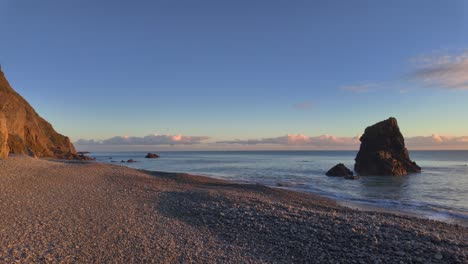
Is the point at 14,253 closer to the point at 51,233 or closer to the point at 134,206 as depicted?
the point at 51,233

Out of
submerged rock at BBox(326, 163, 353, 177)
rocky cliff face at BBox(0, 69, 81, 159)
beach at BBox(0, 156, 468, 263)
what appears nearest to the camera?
beach at BBox(0, 156, 468, 263)

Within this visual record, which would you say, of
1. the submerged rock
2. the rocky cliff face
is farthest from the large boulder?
the rocky cliff face

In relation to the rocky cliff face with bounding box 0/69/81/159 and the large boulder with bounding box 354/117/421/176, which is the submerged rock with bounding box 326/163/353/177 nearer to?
the large boulder with bounding box 354/117/421/176

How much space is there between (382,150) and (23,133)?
228 feet

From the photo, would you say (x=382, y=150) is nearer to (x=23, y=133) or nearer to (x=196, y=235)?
(x=196, y=235)

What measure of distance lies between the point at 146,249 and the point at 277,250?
418cm

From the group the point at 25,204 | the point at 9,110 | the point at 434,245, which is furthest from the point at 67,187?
the point at 9,110

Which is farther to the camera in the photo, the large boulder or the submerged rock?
the large boulder

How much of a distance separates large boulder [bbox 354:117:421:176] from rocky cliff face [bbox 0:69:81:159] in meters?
57.4

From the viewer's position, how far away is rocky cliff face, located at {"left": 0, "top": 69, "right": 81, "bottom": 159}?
46.6m

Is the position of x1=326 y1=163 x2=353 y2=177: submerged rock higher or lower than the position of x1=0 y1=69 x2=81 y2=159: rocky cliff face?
lower

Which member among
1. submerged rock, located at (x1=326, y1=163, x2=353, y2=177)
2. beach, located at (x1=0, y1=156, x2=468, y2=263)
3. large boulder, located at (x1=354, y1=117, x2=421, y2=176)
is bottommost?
submerged rock, located at (x1=326, y1=163, x2=353, y2=177)

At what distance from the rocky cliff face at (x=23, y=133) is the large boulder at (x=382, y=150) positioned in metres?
57.4

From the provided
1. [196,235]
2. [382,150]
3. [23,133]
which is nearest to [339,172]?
[382,150]
